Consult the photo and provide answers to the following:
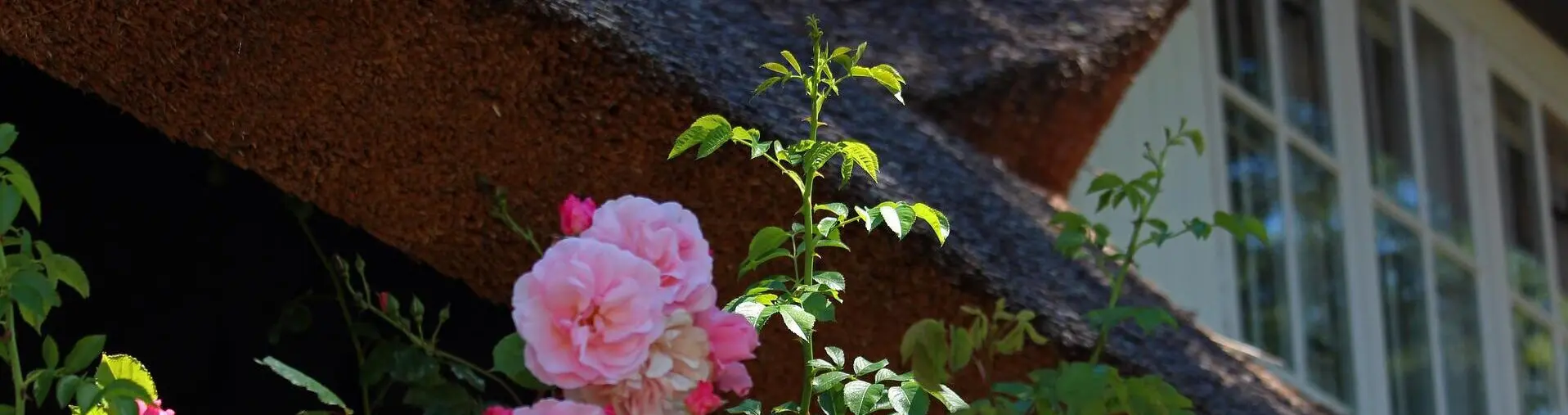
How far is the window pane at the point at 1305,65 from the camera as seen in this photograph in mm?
2775

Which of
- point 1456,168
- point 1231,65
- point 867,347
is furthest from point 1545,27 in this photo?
point 867,347

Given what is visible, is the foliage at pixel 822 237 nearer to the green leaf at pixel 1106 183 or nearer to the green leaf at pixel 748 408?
the green leaf at pixel 748 408

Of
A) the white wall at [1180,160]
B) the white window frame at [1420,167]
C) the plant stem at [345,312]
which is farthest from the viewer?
the white window frame at [1420,167]

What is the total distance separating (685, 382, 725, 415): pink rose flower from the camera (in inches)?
29.5

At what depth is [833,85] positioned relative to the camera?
0.74 meters

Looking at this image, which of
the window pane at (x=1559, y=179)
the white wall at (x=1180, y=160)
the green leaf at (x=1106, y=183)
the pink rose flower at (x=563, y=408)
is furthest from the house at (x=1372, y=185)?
the pink rose flower at (x=563, y=408)

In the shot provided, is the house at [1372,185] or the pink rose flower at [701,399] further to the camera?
the house at [1372,185]

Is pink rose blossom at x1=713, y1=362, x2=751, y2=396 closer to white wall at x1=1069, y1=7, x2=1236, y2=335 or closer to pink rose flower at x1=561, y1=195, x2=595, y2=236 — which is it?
pink rose flower at x1=561, y1=195, x2=595, y2=236

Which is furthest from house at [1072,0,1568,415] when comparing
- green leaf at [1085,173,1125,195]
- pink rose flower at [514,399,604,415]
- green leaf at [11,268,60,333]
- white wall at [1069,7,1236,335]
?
green leaf at [11,268,60,333]

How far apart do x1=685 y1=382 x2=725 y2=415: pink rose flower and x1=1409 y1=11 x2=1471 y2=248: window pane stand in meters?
2.71

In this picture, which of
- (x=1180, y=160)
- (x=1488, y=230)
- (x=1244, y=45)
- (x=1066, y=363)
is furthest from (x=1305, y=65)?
(x=1066, y=363)

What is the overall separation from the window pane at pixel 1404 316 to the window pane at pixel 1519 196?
1.79 ft

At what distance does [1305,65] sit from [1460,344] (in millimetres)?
715

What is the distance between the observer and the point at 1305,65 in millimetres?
2805
